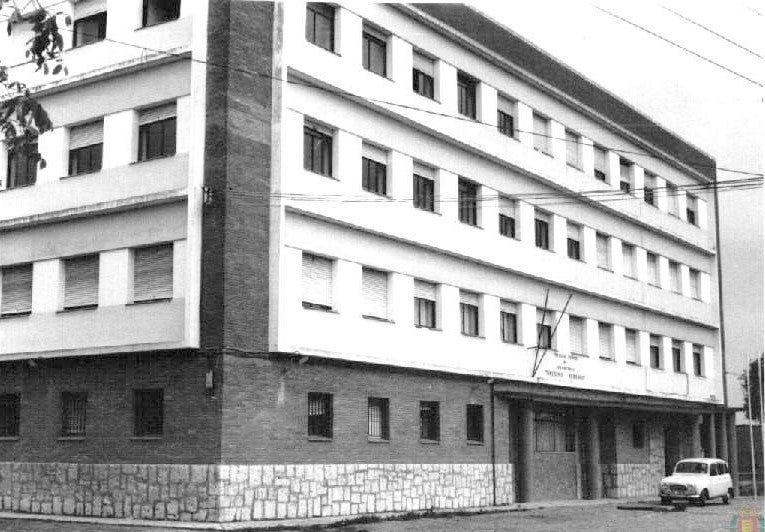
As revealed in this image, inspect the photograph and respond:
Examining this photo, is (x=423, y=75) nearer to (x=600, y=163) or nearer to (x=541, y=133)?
(x=541, y=133)

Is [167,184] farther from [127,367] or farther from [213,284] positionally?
[127,367]

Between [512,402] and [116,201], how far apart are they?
15192mm

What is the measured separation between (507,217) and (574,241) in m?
5.40

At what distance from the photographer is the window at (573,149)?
127 feet

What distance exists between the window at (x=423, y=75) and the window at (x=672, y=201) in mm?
19161

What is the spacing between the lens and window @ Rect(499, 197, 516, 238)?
3406 centimetres

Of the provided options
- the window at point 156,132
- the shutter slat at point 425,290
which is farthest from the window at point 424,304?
the window at point 156,132

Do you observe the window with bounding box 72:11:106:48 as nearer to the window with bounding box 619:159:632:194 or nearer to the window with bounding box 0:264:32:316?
the window with bounding box 0:264:32:316

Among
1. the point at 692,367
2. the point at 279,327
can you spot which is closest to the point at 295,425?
the point at 279,327

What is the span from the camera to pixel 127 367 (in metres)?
24.2

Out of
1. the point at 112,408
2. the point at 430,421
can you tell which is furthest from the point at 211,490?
the point at 430,421

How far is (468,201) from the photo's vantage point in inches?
1276

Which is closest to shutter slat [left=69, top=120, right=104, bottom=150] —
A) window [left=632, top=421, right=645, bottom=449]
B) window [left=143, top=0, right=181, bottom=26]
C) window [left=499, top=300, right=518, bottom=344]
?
window [left=143, top=0, right=181, bottom=26]

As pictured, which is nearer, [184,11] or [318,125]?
[184,11]
